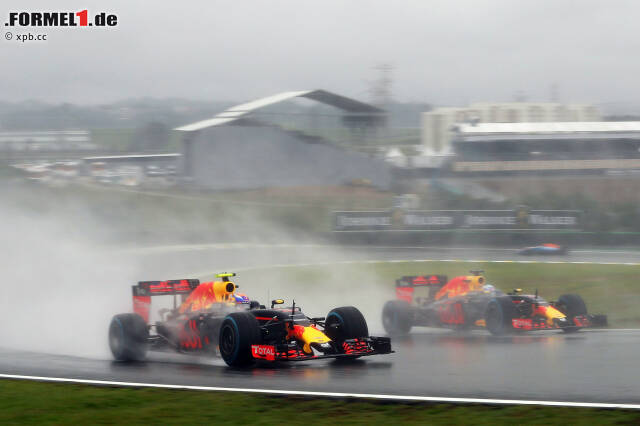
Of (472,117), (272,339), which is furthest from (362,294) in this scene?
(472,117)

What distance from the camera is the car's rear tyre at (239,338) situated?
479 inches

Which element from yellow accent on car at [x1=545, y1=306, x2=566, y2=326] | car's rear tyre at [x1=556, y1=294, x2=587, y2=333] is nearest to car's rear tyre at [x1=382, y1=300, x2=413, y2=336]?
yellow accent on car at [x1=545, y1=306, x2=566, y2=326]

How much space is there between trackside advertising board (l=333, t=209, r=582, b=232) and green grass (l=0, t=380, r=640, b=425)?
84.9 feet

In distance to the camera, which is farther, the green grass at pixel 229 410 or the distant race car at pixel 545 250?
the distant race car at pixel 545 250

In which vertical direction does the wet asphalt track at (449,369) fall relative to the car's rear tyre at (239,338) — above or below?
below

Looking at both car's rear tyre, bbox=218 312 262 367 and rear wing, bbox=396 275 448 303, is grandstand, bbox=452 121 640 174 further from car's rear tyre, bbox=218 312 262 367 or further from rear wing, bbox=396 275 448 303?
car's rear tyre, bbox=218 312 262 367

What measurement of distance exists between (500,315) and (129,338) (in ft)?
26.7

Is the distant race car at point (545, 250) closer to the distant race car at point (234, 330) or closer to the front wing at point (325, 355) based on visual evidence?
the distant race car at point (234, 330)

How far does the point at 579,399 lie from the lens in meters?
9.27

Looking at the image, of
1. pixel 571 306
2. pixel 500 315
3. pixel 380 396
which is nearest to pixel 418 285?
pixel 500 315

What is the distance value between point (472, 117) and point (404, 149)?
7172 mm

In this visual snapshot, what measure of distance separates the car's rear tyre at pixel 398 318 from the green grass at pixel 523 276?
6979mm

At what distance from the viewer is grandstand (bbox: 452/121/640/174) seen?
37.6m

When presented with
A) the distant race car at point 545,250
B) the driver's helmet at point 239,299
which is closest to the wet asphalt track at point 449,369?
the driver's helmet at point 239,299
